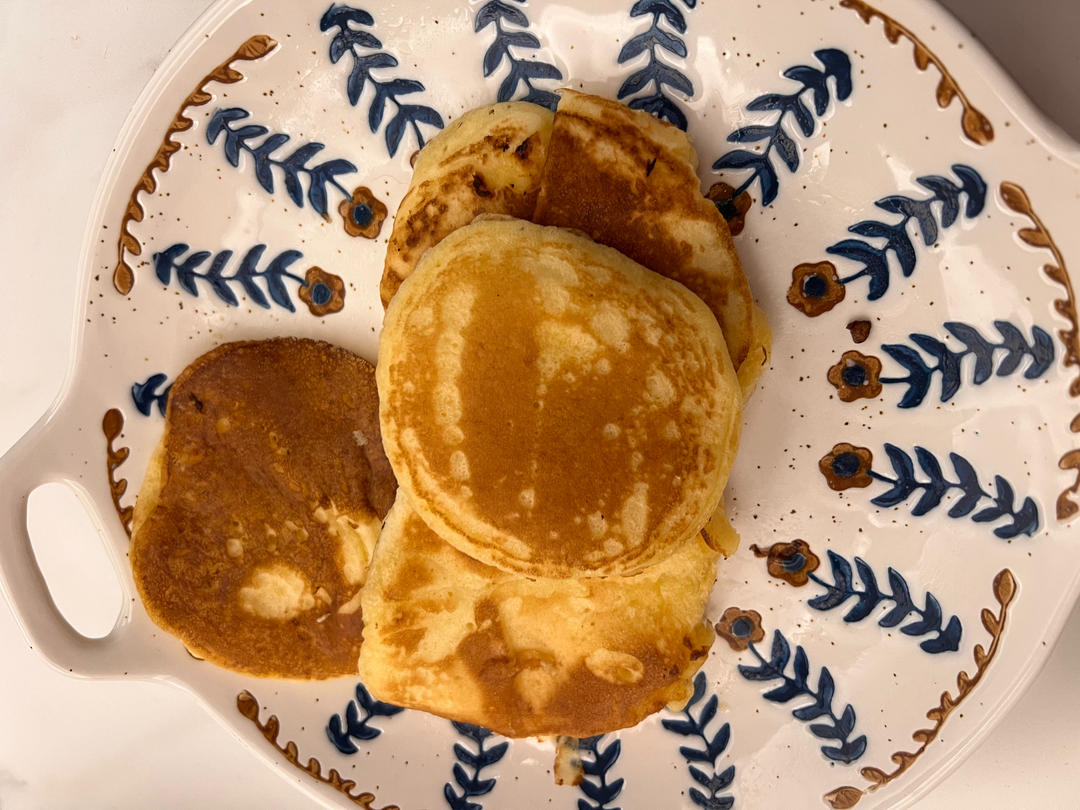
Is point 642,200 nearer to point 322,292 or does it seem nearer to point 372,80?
point 372,80

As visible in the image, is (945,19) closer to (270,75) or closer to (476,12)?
(476,12)

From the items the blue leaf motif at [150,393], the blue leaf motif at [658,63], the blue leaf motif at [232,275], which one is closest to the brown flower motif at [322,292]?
the blue leaf motif at [232,275]

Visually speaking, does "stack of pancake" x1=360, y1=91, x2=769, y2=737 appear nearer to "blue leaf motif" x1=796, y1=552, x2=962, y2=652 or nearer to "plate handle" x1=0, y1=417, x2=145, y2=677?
"blue leaf motif" x1=796, y1=552, x2=962, y2=652

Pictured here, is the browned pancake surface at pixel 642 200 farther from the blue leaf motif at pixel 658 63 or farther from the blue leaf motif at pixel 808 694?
the blue leaf motif at pixel 808 694

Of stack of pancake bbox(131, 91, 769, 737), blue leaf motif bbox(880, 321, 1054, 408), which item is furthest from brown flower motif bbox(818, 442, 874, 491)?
stack of pancake bbox(131, 91, 769, 737)

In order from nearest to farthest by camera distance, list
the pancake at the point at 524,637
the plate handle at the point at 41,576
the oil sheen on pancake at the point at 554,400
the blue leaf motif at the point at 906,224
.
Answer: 1. the oil sheen on pancake at the point at 554,400
2. the blue leaf motif at the point at 906,224
3. the pancake at the point at 524,637
4. the plate handle at the point at 41,576

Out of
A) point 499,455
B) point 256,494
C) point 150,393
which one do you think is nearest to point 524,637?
point 499,455

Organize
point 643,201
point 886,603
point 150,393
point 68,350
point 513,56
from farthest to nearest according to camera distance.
Result: point 68,350
point 150,393
point 886,603
point 513,56
point 643,201
